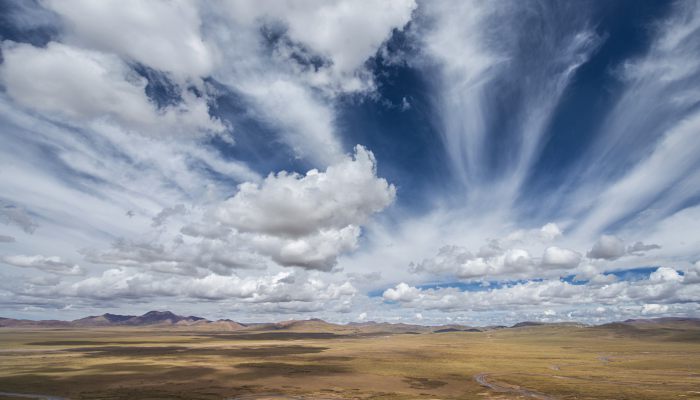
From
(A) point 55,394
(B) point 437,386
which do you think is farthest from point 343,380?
(A) point 55,394

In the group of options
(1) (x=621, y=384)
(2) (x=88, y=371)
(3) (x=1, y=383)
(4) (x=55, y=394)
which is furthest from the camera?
(2) (x=88, y=371)

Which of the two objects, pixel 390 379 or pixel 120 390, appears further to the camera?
pixel 390 379

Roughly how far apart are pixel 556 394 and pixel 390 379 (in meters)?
37.4

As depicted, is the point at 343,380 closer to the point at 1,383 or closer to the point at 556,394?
the point at 556,394

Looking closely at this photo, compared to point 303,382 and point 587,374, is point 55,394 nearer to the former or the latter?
point 303,382

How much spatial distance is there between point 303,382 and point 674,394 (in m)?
74.7

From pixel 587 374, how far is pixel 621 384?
22224 mm

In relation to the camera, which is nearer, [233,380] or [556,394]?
[556,394]

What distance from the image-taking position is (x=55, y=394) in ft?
249

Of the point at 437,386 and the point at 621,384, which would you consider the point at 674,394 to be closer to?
the point at 621,384

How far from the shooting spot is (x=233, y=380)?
9556 centimetres

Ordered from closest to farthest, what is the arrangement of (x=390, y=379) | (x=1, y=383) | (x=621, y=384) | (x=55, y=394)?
(x=55, y=394), (x=1, y=383), (x=621, y=384), (x=390, y=379)

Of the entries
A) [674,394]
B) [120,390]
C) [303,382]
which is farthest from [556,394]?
[120,390]

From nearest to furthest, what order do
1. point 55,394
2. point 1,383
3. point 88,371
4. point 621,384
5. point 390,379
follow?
point 55,394, point 1,383, point 621,384, point 390,379, point 88,371
